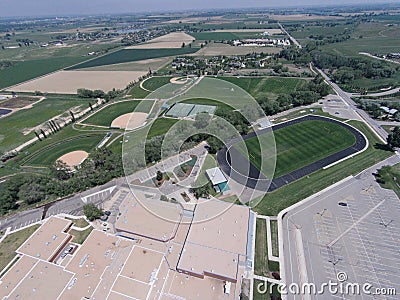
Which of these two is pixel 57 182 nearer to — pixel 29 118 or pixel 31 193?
pixel 31 193

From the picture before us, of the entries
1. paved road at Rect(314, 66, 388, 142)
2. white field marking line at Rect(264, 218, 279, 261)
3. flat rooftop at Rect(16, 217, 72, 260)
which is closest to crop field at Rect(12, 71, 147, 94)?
flat rooftop at Rect(16, 217, 72, 260)

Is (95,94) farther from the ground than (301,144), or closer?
closer

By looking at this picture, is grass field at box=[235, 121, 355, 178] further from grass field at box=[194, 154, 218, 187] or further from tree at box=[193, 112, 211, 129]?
tree at box=[193, 112, 211, 129]

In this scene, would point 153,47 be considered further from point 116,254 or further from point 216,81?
point 116,254

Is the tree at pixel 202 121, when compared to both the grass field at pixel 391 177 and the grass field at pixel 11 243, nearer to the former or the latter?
the grass field at pixel 391 177

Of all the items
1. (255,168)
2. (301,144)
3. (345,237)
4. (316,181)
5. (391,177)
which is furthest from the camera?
(301,144)

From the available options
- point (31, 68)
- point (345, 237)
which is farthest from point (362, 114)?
point (31, 68)

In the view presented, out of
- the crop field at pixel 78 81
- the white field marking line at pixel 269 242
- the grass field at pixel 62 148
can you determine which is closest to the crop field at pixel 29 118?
the grass field at pixel 62 148

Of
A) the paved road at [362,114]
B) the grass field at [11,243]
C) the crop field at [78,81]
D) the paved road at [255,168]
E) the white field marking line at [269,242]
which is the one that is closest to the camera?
the white field marking line at [269,242]
